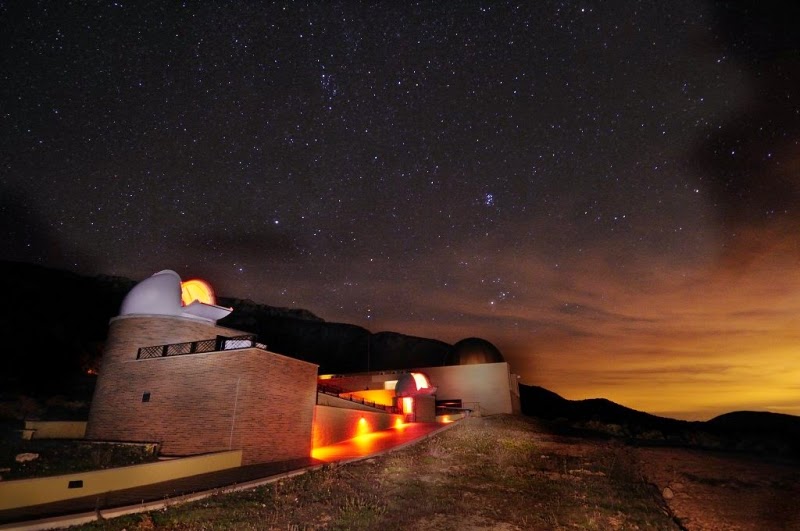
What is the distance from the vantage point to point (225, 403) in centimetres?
1492

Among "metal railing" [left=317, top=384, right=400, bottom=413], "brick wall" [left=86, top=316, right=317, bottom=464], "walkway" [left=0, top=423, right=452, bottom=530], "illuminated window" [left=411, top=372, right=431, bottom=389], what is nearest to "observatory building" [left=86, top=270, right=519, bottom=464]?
"brick wall" [left=86, top=316, right=317, bottom=464]

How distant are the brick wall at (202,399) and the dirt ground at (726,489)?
12.6 meters

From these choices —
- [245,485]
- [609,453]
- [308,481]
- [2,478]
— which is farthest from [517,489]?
[2,478]

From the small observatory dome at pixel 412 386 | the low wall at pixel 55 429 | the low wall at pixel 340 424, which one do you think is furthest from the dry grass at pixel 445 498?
the small observatory dome at pixel 412 386

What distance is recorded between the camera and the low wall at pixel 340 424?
19766mm

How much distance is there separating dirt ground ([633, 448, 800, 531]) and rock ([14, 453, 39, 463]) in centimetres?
1668

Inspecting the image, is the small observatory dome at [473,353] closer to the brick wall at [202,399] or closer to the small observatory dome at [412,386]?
the small observatory dome at [412,386]

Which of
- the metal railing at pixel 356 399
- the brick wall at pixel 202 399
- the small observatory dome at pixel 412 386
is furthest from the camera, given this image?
the small observatory dome at pixel 412 386

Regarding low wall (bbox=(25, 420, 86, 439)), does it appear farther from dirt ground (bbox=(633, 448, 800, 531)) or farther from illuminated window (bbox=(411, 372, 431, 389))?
dirt ground (bbox=(633, 448, 800, 531))

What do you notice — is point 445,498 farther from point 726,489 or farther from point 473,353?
point 473,353

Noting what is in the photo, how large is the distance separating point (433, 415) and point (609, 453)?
673 inches

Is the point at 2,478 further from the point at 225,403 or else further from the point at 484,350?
the point at 484,350

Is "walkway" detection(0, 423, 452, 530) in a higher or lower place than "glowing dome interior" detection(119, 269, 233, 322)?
lower

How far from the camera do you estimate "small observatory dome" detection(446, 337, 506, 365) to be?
3772cm
